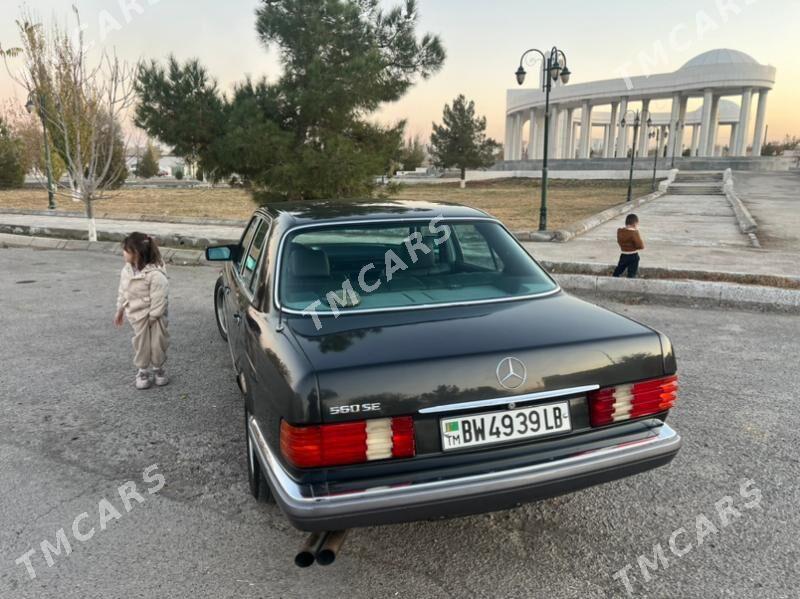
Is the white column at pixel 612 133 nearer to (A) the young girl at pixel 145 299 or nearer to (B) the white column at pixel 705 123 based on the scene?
(B) the white column at pixel 705 123

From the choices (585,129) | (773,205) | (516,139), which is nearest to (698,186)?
(773,205)

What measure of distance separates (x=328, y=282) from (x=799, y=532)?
8.77 ft

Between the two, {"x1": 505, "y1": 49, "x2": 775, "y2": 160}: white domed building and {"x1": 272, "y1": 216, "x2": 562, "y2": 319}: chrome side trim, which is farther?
{"x1": 505, "y1": 49, "x2": 775, "y2": 160}: white domed building

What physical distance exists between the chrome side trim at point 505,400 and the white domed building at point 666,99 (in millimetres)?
52174

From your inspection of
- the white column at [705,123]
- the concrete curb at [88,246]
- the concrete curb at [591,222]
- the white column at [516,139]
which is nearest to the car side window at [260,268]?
the concrete curb at [88,246]

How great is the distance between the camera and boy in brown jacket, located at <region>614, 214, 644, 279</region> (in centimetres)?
833

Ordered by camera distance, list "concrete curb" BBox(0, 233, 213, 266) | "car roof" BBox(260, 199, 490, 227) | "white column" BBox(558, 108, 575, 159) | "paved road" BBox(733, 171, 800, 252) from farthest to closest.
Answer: "white column" BBox(558, 108, 575, 159) → "paved road" BBox(733, 171, 800, 252) → "concrete curb" BBox(0, 233, 213, 266) → "car roof" BBox(260, 199, 490, 227)

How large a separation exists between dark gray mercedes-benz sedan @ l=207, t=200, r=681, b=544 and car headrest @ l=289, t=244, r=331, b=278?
12 mm

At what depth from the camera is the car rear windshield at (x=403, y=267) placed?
2994 mm

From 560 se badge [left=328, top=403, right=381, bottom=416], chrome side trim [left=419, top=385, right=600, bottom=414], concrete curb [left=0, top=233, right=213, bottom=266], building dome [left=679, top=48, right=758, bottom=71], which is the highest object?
building dome [left=679, top=48, right=758, bottom=71]

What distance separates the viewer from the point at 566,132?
78875mm

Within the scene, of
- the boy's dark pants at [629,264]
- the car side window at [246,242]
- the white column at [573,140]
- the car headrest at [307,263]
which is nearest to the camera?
the car headrest at [307,263]

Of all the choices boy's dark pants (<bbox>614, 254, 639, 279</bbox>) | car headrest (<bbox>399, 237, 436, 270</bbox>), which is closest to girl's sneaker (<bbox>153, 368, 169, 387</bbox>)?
car headrest (<bbox>399, 237, 436, 270</bbox>)

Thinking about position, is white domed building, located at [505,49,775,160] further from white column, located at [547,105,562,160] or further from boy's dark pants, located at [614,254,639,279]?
boy's dark pants, located at [614,254,639,279]
